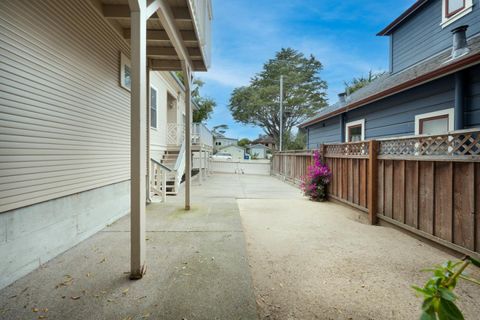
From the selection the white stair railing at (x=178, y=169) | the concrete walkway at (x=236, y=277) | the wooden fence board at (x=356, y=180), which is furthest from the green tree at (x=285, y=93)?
the concrete walkway at (x=236, y=277)

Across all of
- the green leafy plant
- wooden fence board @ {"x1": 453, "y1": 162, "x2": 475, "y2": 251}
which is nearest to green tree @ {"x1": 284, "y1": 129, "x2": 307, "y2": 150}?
wooden fence board @ {"x1": 453, "y1": 162, "x2": 475, "y2": 251}

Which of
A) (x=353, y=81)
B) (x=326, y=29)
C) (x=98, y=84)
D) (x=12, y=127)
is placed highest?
(x=326, y=29)

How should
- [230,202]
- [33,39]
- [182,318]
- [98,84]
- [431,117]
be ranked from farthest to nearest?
1. [230,202]
2. [431,117]
3. [98,84]
4. [33,39]
5. [182,318]

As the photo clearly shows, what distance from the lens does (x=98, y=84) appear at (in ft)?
12.8

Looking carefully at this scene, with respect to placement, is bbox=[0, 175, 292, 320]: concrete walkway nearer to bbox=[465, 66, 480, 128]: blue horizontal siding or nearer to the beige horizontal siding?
the beige horizontal siding

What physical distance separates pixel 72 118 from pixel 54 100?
1.21 ft

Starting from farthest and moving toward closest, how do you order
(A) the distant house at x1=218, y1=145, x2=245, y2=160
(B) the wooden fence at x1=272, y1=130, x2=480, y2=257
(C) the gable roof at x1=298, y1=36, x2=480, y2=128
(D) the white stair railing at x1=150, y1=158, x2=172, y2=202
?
(A) the distant house at x1=218, y1=145, x2=245, y2=160, (D) the white stair railing at x1=150, y1=158, x2=172, y2=202, (C) the gable roof at x1=298, y1=36, x2=480, y2=128, (B) the wooden fence at x1=272, y1=130, x2=480, y2=257

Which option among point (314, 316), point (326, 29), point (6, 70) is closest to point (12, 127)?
point (6, 70)

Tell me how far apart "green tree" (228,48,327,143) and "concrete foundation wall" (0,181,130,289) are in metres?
22.6

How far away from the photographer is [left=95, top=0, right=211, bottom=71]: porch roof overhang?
3.84m

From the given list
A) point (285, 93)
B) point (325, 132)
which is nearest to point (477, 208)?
point (325, 132)

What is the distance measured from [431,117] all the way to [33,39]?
6671 mm

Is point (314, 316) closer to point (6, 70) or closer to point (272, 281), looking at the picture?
point (272, 281)

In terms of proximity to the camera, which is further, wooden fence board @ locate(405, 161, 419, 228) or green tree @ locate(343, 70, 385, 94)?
green tree @ locate(343, 70, 385, 94)
